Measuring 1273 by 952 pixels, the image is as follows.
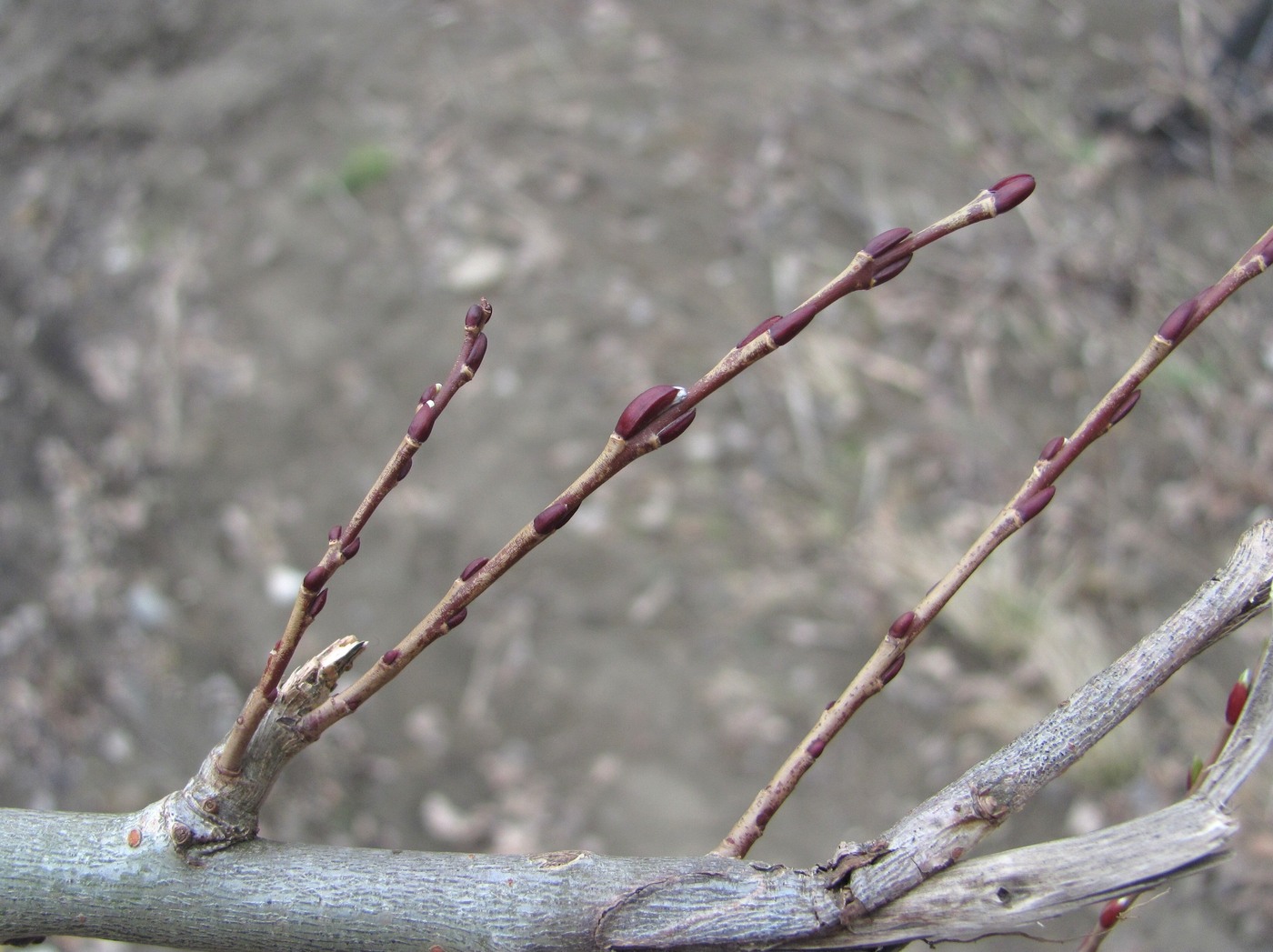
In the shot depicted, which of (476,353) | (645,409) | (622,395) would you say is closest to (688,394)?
(645,409)

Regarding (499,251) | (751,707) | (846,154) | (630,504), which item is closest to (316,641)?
(630,504)

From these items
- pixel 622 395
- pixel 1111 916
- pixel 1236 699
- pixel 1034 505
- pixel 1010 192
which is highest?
pixel 622 395

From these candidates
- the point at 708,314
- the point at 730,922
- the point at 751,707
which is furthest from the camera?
the point at 708,314

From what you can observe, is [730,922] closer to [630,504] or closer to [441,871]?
[441,871]

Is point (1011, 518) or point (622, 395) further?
point (622, 395)

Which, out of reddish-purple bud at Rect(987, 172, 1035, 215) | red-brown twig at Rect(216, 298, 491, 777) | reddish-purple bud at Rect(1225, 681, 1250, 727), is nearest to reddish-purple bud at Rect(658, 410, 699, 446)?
red-brown twig at Rect(216, 298, 491, 777)

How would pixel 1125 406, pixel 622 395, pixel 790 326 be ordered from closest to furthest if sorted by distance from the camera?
pixel 790 326
pixel 1125 406
pixel 622 395

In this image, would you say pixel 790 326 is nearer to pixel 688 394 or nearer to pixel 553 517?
pixel 688 394

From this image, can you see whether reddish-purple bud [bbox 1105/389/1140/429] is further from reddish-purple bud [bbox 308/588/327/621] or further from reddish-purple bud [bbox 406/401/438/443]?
reddish-purple bud [bbox 308/588/327/621]
